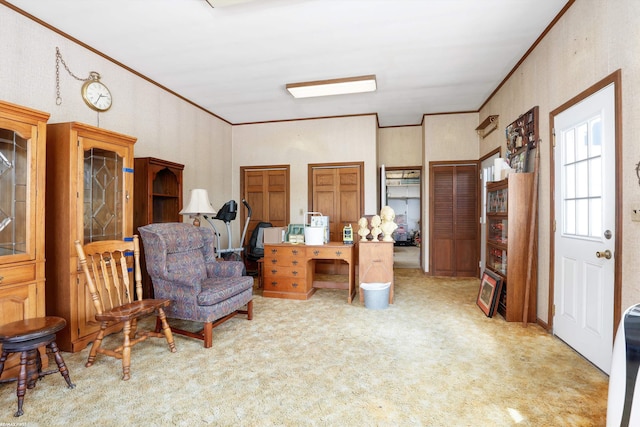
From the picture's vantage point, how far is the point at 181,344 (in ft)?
9.03

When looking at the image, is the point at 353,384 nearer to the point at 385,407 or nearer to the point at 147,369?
the point at 385,407

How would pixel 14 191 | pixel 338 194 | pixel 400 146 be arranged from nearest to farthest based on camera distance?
pixel 14 191 → pixel 338 194 → pixel 400 146

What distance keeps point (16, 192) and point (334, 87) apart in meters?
3.59

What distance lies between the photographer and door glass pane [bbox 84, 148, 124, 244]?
2.81 meters

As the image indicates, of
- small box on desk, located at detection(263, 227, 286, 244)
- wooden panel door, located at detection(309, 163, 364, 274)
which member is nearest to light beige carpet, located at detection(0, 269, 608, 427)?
small box on desk, located at detection(263, 227, 286, 244)

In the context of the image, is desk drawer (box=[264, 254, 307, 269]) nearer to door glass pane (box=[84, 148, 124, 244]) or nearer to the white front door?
door glass pane (box=[84, 148, 124, 244])

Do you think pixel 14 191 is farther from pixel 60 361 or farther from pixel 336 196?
pixel 336 196

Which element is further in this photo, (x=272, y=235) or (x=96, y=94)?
(x=272, y=235)

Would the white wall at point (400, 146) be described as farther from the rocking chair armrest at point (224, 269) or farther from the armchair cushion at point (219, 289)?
the armchair cushion at point (219, 289)

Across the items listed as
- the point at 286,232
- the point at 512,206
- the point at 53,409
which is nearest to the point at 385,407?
the point at 53,409

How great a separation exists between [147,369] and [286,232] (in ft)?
8.23

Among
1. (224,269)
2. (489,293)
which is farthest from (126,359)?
(489,293)

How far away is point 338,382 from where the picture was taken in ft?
6.98

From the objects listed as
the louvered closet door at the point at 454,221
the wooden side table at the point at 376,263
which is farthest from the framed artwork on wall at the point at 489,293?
the louvered closet door at the point at 454,221
